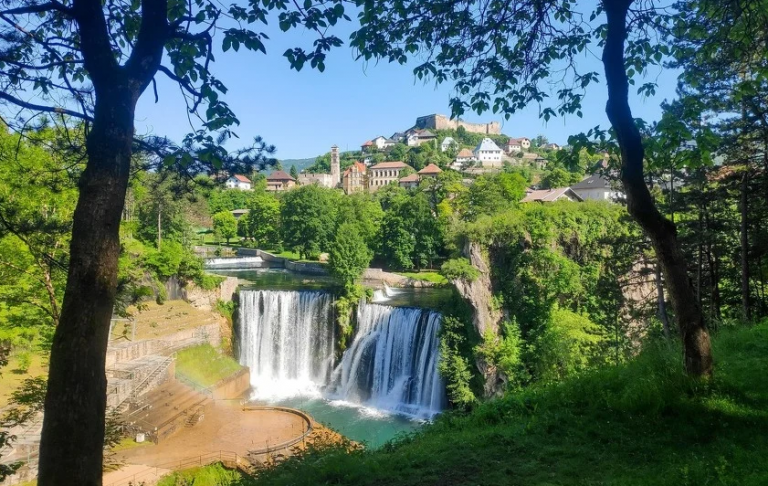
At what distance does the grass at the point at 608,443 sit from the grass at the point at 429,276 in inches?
1110

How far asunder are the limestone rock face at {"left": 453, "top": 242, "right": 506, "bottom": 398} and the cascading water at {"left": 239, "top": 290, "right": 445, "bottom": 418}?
251 cm

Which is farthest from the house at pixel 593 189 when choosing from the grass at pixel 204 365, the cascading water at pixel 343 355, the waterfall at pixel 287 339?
the grass at pixel 204 365

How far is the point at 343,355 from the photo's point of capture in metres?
24.2

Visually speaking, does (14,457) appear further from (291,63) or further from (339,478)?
(291,63)

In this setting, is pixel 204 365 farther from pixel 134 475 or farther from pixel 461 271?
pixel 461 271

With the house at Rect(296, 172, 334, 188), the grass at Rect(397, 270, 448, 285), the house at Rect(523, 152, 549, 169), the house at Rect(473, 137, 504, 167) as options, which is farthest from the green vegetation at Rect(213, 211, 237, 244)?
the house at Rect(523, 152, 549, 169)

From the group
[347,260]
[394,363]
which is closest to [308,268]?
[347,260]

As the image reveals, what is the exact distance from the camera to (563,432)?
15.4 feet

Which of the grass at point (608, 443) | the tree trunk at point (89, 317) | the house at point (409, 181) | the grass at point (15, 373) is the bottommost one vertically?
the grass at point (15, 373)

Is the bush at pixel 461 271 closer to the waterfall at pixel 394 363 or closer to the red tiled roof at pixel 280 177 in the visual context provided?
the waterfall at pixel 394 363

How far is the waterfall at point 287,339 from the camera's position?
25016 millimetres

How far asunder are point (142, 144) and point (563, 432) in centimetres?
462

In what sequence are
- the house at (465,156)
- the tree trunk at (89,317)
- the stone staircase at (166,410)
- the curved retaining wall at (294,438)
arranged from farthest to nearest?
the house at (465,156), the stone staircase at (166,410), the curved retaining wall at (294,438), the tree trunk at (89,317)

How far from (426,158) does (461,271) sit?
81935 mm
